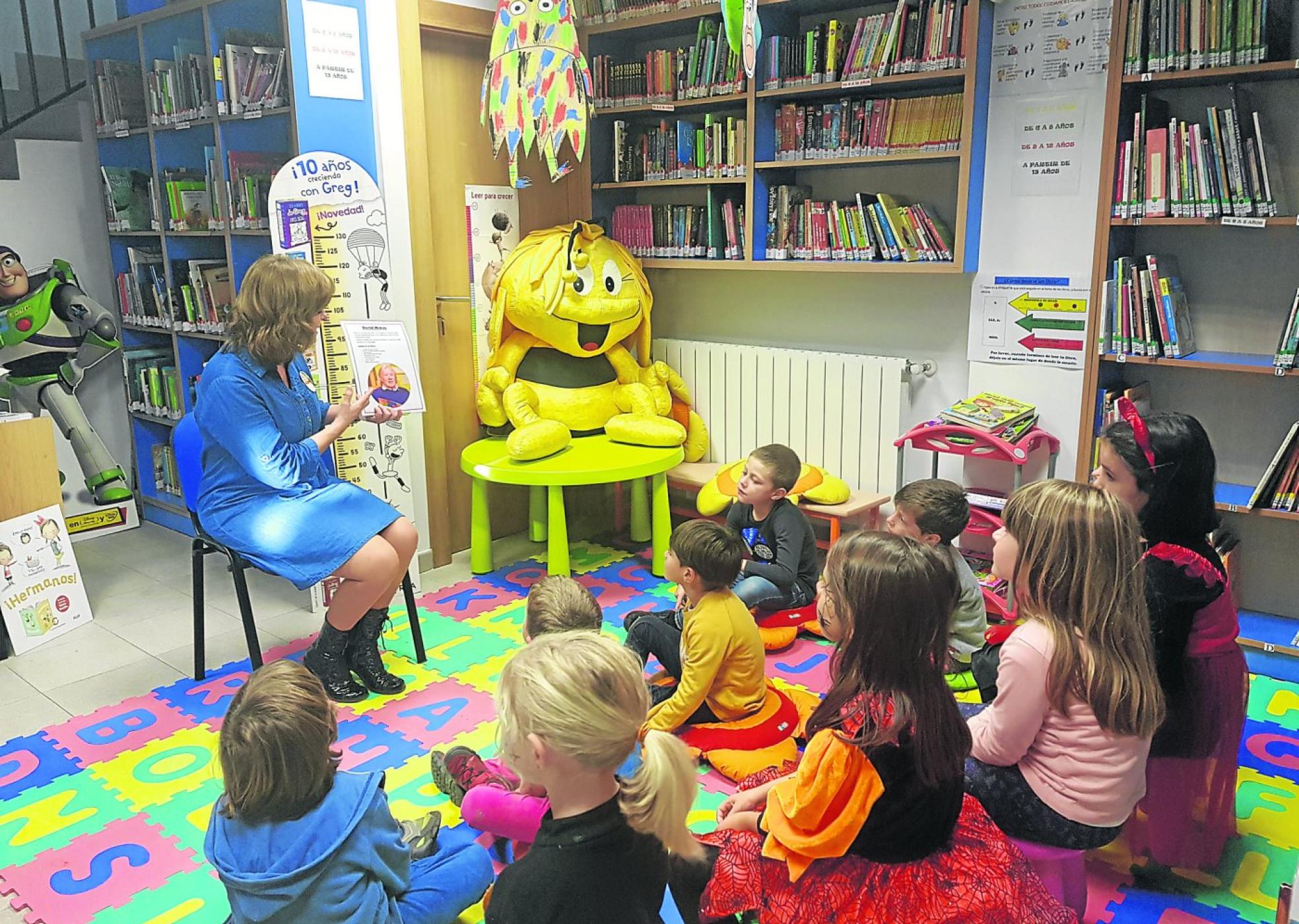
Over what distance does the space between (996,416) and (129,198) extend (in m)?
3.85

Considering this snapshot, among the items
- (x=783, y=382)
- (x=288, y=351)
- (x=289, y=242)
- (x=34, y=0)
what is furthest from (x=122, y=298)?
(x=783, y=382)

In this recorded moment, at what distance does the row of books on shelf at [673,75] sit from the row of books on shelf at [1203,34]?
1.38 m

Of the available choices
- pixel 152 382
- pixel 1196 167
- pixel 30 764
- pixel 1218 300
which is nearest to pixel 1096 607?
pixel 1196 167

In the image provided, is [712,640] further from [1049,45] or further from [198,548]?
[1049,45]

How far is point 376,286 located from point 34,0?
2.63 meters

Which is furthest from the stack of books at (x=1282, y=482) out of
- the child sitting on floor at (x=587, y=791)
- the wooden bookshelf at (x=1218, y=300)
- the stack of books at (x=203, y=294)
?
the stack of books at (x=203, y=294)

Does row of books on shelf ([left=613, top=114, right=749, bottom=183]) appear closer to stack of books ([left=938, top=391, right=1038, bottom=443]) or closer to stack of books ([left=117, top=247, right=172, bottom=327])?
stack of books ([left=938, top=391, right=1038, bottom=443])

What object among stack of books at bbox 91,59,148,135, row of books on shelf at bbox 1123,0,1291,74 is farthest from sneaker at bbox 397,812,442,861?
stack of books at bbox 91,59,148,135

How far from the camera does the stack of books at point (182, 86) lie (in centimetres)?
395

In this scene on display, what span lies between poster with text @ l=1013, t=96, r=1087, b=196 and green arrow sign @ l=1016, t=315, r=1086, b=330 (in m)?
0.41

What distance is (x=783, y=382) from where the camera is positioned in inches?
163

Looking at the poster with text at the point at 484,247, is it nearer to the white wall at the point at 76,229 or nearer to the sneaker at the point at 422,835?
the white wall at the point at 76,229

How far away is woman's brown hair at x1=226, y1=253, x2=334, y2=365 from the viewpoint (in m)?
Answer: 2.79

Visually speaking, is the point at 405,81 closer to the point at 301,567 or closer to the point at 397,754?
the point at 301,567
